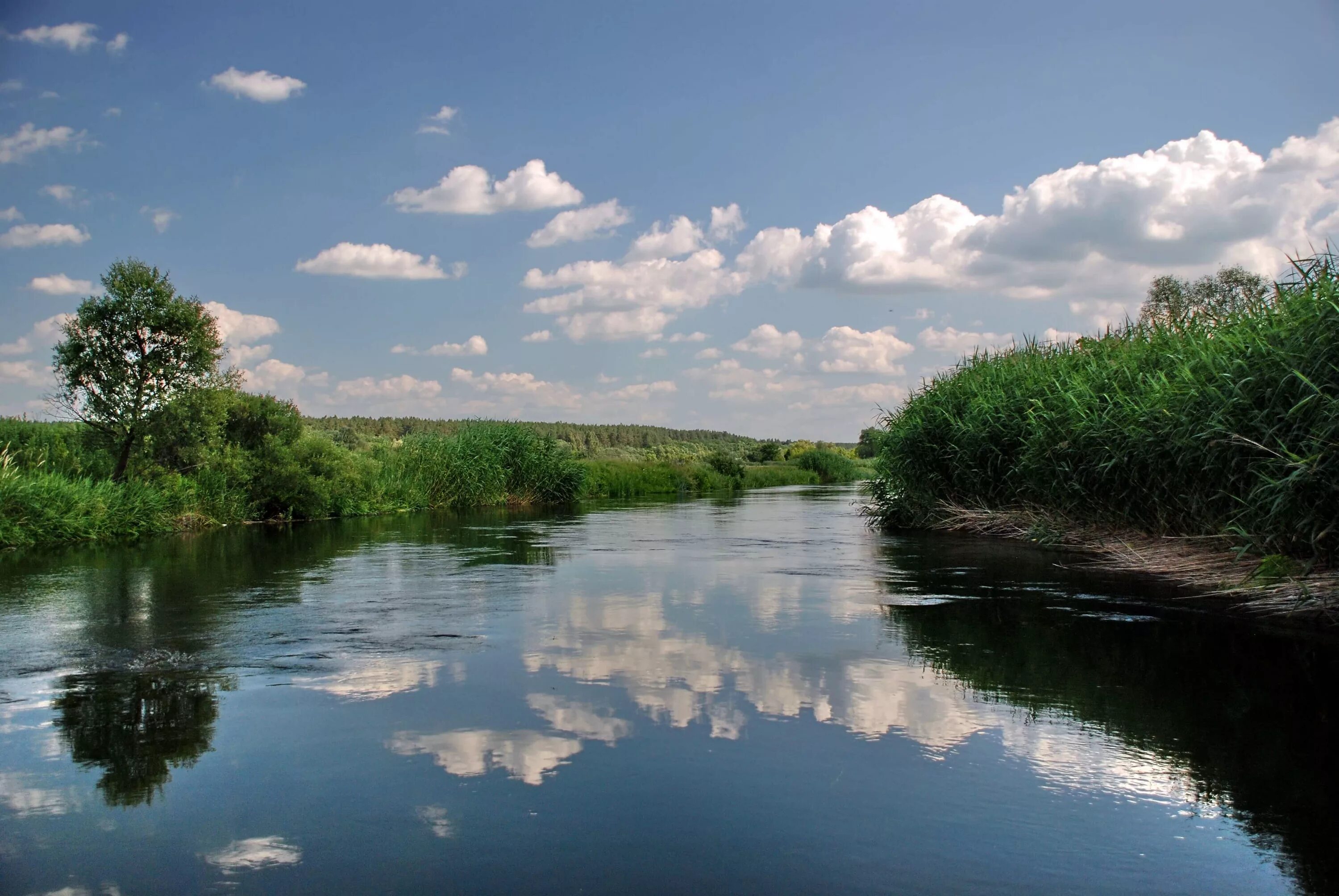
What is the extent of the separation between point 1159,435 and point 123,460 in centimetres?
1950

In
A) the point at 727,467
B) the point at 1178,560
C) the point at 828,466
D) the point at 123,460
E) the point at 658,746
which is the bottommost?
the point at 658,746

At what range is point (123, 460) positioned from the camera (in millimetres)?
20438

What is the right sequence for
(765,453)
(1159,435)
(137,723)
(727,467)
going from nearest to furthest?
(137,723), (1159,435), (727,467), (765,453)

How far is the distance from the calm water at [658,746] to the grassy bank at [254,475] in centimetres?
861

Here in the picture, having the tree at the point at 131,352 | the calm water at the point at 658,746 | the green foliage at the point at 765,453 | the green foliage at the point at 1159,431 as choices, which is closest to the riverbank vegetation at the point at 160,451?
the tree at the point at 131,352

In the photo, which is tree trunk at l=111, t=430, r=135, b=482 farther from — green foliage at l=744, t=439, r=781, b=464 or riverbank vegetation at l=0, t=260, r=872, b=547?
green foliage at l=744, t=439, r=781, b=464

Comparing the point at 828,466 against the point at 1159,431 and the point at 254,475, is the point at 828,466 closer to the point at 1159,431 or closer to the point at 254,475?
the point at 254,475

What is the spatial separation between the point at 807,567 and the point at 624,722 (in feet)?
27.9

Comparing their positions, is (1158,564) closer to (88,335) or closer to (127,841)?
(127,841)

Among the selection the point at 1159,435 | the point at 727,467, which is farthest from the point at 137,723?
the point at 727,467

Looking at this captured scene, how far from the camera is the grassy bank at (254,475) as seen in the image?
57.9 feet

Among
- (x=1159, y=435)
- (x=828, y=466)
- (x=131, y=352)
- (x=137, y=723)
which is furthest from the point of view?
(x=828, y=466)

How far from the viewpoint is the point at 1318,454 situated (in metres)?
7.84

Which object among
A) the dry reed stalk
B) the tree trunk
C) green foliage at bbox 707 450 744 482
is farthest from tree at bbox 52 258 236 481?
green foliage at bbox 707 450 744 482
